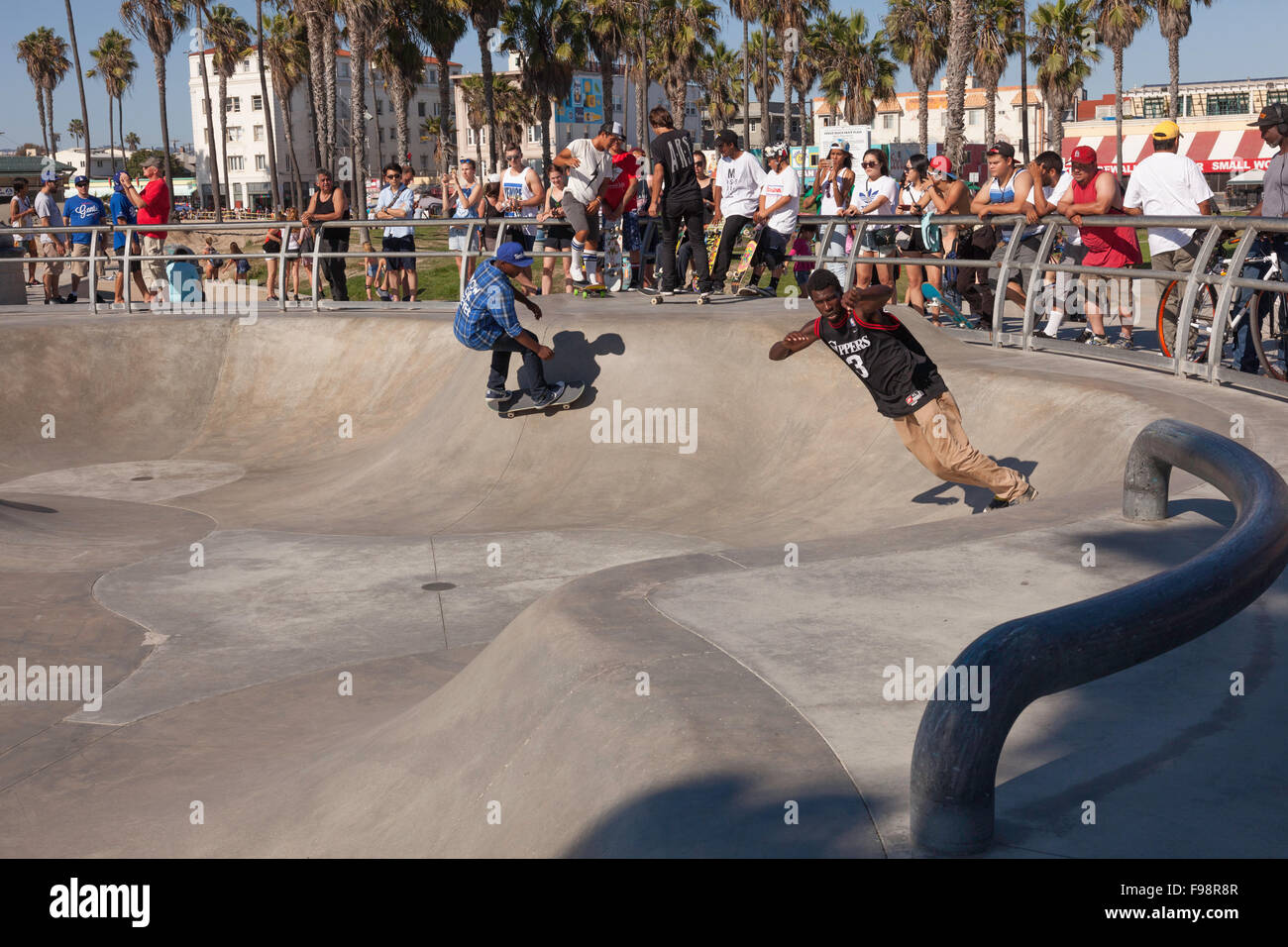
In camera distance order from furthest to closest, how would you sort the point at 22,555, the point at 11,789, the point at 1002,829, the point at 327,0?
the point at 327,0 < the point at 22,555 < the point at 11,789 < the point at 1002,829

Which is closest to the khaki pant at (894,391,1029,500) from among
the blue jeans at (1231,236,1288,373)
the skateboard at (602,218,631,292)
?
the blue jeans at (1231,236,1288,373)

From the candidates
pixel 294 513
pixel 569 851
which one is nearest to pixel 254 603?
pixel 294 513

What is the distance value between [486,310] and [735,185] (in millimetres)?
4282

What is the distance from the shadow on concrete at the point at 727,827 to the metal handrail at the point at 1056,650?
0.23 metres

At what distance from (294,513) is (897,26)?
5316 cm

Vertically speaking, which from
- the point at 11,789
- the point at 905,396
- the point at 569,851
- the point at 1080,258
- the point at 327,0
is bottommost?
the point at 11,789

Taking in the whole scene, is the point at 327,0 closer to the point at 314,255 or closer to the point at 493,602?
the point at 314,255

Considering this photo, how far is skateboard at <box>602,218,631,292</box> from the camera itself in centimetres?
1575

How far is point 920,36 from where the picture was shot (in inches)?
2191

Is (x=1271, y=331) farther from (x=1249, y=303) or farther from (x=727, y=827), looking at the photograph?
(x=727, y=827)

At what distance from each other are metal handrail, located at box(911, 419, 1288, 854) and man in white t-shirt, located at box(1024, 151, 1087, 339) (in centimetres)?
825

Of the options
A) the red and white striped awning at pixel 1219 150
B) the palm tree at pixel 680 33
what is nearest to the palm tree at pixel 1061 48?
the red and white striped awning at pixel 1219 150

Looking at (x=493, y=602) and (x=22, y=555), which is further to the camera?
(x=22, y=555)

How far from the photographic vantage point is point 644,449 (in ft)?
36.7
